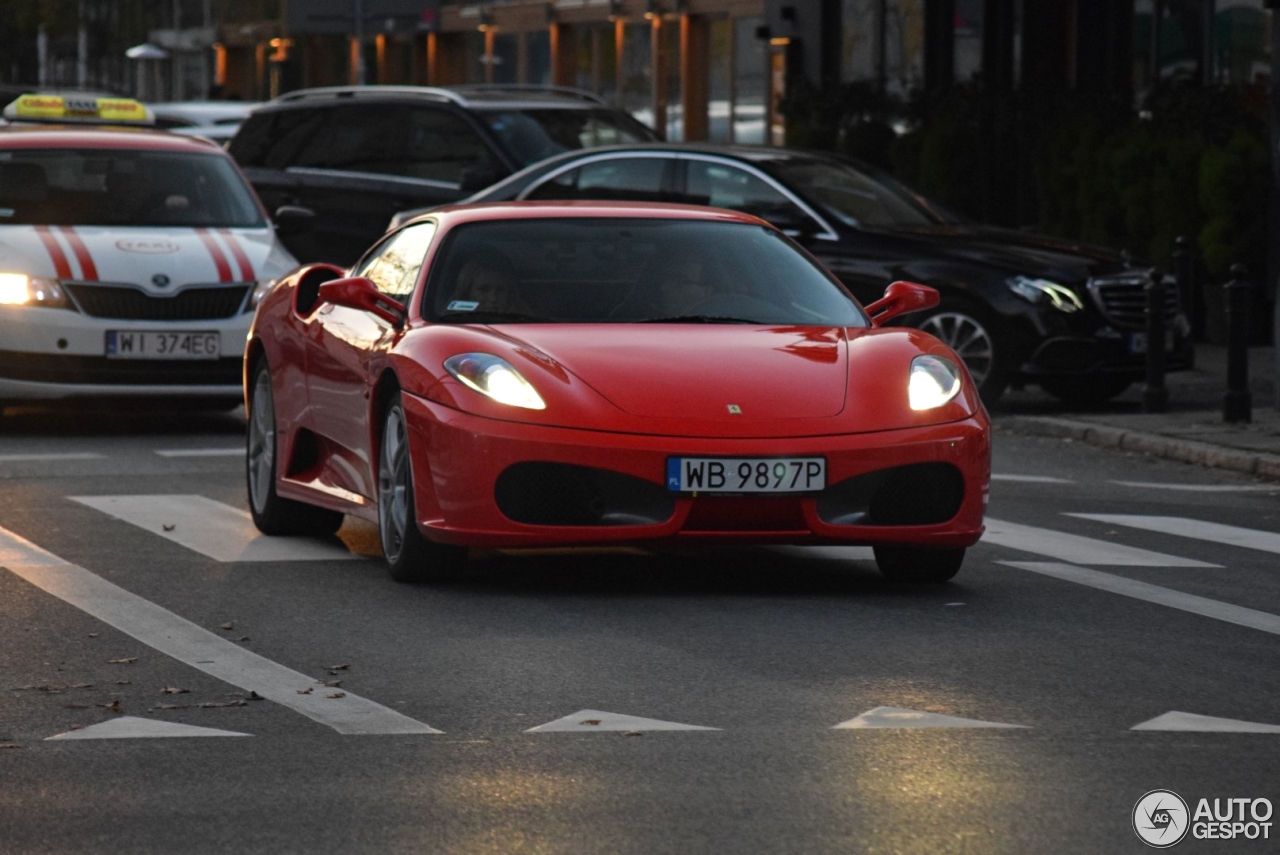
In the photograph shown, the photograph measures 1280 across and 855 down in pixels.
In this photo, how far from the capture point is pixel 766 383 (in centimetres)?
833

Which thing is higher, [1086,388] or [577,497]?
[577,497]

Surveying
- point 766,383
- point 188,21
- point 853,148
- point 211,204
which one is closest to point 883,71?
point 853,148

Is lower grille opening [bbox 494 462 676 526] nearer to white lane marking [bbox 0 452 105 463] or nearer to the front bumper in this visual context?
the front bumper

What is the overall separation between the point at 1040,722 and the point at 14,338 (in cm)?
899

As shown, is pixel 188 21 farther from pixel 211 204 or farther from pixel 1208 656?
pixel 1208 656

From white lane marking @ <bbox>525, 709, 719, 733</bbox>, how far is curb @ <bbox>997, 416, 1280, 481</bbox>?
744 centimetres

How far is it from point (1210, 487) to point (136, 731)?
7.60 metres

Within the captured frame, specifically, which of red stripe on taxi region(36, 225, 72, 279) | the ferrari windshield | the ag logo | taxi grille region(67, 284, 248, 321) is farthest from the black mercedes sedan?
the ag logo

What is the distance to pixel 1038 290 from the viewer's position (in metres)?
15.8

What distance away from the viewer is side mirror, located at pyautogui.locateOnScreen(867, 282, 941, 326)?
926cm

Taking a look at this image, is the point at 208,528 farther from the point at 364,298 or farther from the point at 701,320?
the point at 701,320

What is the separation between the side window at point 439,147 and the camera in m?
22.0

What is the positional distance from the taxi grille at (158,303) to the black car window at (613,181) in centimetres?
376

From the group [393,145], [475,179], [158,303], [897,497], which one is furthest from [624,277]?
[393,145]
